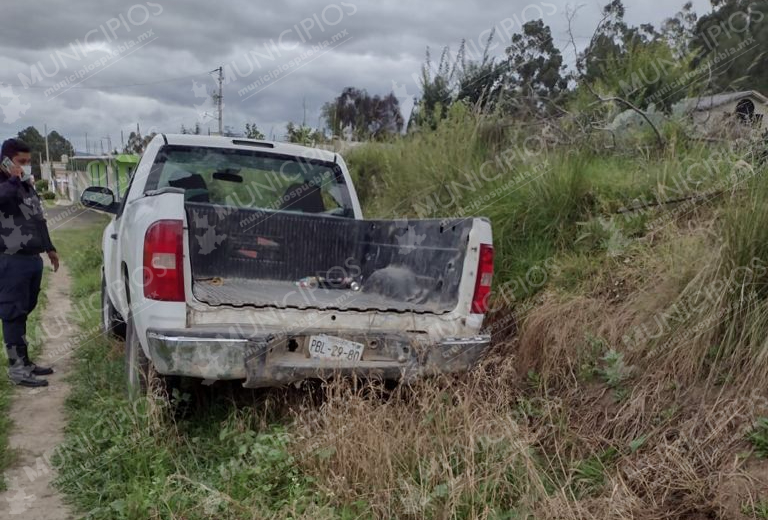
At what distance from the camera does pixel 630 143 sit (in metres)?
6.20

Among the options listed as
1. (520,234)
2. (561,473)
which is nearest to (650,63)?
(520,234)

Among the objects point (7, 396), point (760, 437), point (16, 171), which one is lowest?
point (7, 396)

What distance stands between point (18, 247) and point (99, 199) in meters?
0.65

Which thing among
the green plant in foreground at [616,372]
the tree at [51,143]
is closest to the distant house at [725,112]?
the green plant in foreground at [616,372]

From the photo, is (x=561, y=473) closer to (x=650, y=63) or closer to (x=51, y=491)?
(x=51, y=491)

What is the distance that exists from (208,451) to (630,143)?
4.94 meters

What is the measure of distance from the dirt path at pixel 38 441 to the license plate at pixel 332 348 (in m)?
1.35

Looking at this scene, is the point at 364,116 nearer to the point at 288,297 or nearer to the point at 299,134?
the point at 299,134

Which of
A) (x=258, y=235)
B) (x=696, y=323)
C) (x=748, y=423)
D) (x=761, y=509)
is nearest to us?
(x=761, y=509)

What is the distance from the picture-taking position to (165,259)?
3.04 metres

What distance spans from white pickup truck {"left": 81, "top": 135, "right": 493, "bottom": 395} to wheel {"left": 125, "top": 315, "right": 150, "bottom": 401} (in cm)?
1

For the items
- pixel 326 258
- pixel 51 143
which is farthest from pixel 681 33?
pixel 51 143

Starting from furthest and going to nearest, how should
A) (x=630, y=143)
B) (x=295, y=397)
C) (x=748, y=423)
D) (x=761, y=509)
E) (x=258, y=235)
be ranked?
(x=630, y=143), (x=258, y=235), (x=295, y=397), (x=748, y=423), (x=761, y=509)

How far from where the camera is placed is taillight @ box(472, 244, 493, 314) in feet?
11.7
